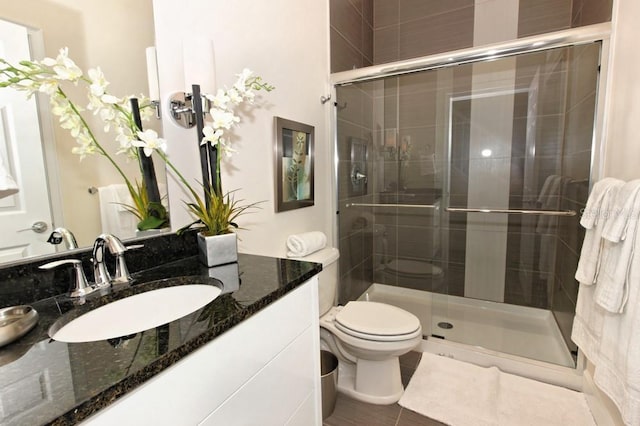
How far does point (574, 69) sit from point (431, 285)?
185cm

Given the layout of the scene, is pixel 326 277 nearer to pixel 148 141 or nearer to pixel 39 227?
pixel 148 141

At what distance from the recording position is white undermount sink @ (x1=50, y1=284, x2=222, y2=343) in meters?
0.74

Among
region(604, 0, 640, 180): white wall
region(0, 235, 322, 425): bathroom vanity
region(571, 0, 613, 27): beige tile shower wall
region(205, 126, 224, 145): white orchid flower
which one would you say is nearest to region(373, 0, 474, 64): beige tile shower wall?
region(571, 0, 613, 27): beige tile shower wall

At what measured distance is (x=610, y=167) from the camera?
1562 mm

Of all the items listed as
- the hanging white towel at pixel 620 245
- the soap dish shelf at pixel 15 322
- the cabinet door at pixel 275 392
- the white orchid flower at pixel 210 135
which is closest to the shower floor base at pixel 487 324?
the hanging white towel at pixel 620 245

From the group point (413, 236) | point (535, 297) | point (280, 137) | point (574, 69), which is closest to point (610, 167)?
point (574, 69)

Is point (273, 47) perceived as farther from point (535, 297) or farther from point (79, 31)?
point (535, 297)

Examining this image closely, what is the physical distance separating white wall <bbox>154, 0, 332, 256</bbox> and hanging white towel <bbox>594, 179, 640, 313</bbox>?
1393 mm

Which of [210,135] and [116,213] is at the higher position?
[210,135]

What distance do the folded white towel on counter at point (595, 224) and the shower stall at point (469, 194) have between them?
0.58 meters

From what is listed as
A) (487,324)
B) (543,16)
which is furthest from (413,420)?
Answer: (543,16)

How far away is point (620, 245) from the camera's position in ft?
3.84

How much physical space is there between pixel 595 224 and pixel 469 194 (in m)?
1.25

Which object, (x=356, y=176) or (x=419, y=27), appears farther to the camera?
(x=419, y=27)
